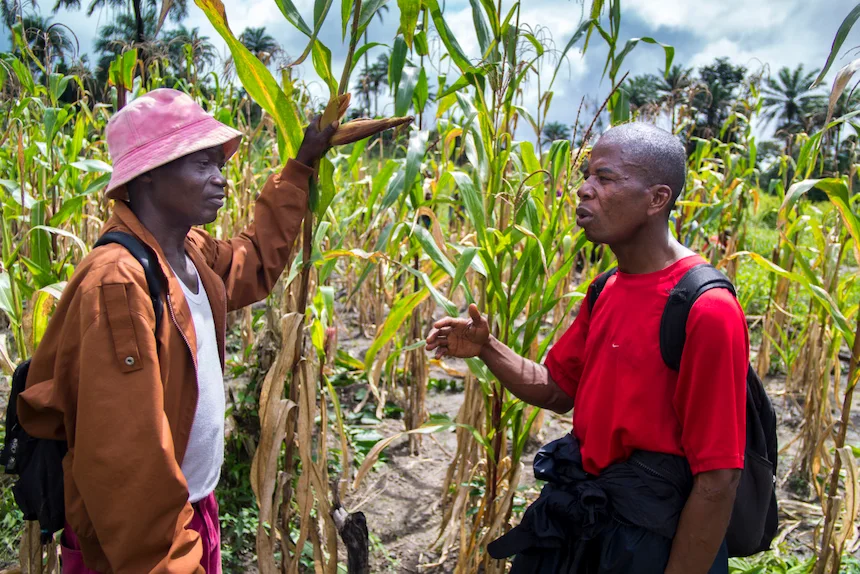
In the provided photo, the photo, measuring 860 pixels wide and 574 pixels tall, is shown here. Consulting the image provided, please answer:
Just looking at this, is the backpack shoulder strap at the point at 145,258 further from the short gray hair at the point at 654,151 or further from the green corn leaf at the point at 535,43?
the green corn leaf at the point at 535,43

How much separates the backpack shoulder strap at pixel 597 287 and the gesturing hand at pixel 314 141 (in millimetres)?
692

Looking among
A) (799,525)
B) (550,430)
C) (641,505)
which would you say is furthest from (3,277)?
(799,525)

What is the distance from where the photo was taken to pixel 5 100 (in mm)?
2975

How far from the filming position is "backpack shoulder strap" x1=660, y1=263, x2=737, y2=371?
3.76 feet

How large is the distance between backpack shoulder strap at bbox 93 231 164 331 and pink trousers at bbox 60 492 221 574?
0.44 m

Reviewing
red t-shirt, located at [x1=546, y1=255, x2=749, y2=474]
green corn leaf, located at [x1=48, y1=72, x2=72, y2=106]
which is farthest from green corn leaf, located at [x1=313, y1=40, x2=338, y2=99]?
green corn leaf, located at [x1=48, y1=72, x2=72, y2=106]

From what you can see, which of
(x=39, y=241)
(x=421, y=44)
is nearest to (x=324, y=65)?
(x=421, y=44)

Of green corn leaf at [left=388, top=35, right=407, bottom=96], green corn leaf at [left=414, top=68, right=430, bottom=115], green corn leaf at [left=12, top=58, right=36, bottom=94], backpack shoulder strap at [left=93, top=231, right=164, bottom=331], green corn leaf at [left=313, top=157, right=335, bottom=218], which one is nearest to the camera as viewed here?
backpack shoulder strap at [left=93, top=231, right=164, bottom=331]

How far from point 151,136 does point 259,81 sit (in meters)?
0.27

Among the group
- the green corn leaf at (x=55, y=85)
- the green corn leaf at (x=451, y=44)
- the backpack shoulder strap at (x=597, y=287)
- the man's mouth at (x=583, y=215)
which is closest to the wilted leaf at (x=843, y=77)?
the man's mouth at (x=583, y=215)

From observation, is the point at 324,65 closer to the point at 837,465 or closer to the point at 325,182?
the point at 325,182

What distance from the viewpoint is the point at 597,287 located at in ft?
4.91

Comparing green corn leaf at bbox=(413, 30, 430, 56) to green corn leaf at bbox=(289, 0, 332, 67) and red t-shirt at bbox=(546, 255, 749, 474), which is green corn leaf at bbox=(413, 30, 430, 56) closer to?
green corn leaf at bbox=(289, 0, 332, 67)

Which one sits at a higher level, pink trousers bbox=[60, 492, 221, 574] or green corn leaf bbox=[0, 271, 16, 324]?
green corn leaf bbox=[0, 271, 16, 324]
